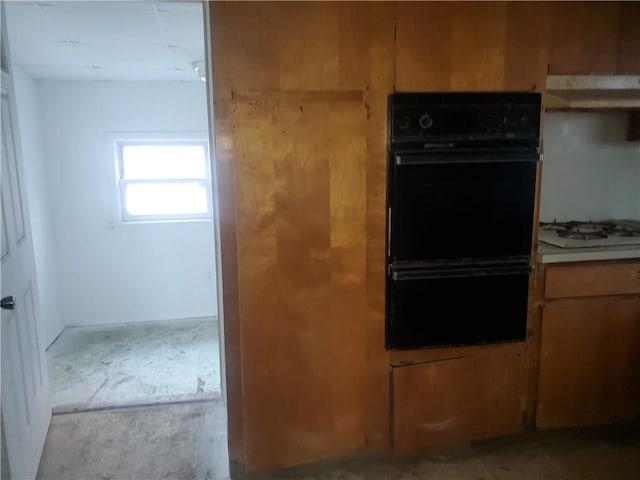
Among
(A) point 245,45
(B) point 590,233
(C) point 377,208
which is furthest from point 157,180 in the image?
(B) point 590,233

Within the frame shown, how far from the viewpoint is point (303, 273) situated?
213 cm

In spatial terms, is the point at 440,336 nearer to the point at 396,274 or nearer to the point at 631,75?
the point at 396,274

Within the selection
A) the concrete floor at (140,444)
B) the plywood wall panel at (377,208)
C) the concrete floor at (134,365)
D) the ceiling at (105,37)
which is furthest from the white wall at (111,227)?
the plywood wall panel at (377,208)

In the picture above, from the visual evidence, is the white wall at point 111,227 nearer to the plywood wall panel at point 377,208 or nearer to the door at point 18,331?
the door at point 18,331

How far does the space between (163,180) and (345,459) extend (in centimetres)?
328

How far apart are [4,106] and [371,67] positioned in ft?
5.43

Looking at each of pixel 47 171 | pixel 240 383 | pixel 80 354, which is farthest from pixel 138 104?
pixel 240 383

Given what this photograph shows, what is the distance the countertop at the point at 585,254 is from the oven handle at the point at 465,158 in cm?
46

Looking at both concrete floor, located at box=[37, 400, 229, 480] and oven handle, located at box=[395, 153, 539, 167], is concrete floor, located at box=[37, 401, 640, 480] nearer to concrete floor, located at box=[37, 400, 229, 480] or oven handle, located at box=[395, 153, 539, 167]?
concrete floor, located at box=[37, 400, 229, 480]

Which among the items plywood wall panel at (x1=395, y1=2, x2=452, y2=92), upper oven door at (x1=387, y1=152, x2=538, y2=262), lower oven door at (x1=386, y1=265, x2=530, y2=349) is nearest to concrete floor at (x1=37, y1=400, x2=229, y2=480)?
lower oven door at (x1=386, y1=265, x2=530, y2=349)

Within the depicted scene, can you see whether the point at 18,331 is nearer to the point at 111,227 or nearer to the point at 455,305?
the point at 455,305

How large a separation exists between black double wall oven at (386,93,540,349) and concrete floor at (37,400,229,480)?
1082 millimetres

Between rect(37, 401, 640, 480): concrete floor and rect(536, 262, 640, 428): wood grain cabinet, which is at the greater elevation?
rect(536, 262, 640, 428): wood grain cabinet

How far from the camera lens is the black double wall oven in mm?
2098
